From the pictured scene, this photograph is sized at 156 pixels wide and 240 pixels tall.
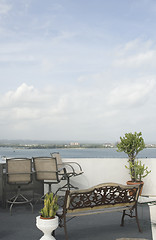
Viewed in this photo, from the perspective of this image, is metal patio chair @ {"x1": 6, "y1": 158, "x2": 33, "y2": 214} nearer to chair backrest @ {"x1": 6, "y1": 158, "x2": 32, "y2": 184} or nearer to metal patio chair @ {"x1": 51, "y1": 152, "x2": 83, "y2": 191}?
chair backrest @ {"x1": 6, "y1": 158, "x2": 32, "y2": 184}

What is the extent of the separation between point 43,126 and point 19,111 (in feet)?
10.0

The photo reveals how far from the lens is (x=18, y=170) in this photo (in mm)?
5676

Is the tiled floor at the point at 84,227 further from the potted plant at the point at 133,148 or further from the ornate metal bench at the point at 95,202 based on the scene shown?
the potted plant at the point at 133,148

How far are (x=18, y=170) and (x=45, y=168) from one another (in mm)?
489

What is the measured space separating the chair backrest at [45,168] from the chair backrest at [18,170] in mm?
238

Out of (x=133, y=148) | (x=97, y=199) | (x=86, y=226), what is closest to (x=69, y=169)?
(x=133, y=148)

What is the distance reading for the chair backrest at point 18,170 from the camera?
5.66 meters

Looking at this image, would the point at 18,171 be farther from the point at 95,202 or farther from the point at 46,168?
the point at 95,202

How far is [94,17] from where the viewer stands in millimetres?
16547

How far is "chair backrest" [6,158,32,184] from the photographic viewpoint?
566 centimetres

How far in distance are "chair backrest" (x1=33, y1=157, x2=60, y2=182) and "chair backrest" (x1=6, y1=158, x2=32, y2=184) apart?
24cm

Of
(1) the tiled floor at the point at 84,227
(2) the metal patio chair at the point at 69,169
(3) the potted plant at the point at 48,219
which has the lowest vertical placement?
(1) the tiled floor at the point at 84,227

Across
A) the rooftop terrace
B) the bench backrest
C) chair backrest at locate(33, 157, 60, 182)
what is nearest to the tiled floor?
the rooftop terrace

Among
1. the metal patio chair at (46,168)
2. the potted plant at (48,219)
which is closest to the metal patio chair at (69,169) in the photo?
the metal patio chair at (46,168)
